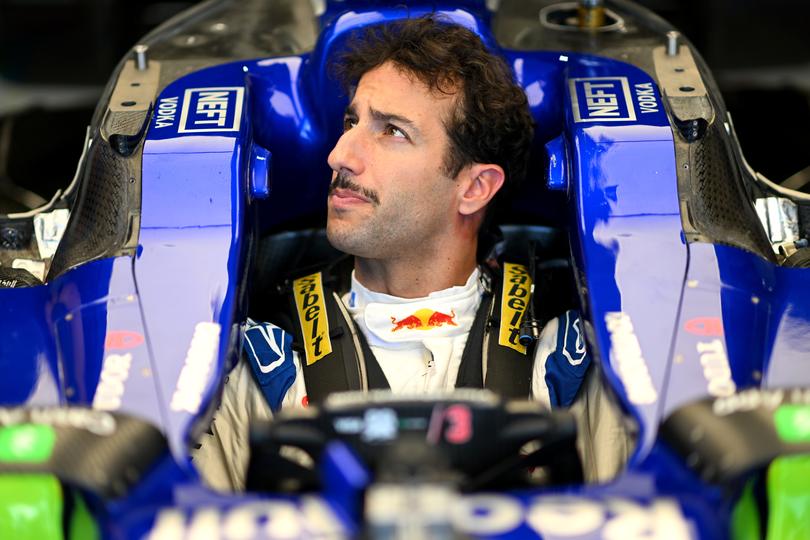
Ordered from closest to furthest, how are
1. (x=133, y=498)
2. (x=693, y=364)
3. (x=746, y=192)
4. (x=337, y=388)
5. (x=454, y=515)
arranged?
(x=454, y=515)
(x=133, y=498)
(x=693, y=364)
(x=337, y=388)
(x=746, y=192)

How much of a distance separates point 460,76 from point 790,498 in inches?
47.4

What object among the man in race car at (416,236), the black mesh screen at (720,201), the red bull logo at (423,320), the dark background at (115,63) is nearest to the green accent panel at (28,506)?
the man in race car at (416,236)

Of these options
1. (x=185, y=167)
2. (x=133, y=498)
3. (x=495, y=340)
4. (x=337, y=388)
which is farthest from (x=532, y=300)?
(x=133, y=498)

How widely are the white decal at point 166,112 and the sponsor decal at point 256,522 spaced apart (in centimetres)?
112

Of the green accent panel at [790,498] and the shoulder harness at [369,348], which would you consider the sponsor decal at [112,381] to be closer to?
the shoulder harness at [369,348]

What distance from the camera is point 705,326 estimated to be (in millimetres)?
2582

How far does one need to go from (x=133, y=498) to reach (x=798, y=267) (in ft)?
4.80

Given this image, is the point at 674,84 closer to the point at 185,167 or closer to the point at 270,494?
the point at 185,167

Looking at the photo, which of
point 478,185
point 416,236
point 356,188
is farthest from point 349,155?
point 478,185

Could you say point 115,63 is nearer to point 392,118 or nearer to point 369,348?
point 392,118

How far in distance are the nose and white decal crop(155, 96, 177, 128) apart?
373mm

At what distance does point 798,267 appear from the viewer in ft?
9.62

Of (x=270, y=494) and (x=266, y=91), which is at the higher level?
(x=266, y=91)

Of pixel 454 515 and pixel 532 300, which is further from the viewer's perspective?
pixel 532 300
